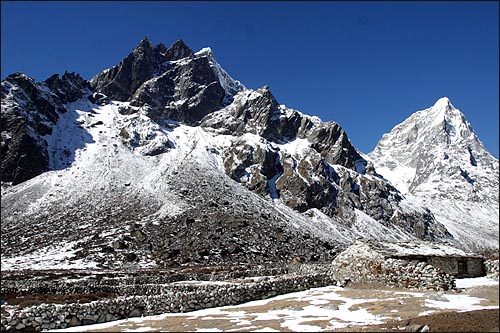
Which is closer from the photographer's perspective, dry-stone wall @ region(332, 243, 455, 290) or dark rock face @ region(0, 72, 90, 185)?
dry-stone wall @ region(332, 243, 455, 290)

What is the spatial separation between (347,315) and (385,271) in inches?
483

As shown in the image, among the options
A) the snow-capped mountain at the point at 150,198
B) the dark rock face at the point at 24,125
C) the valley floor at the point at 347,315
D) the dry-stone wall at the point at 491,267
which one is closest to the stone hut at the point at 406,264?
the dry-stone wall at the point at 491,267

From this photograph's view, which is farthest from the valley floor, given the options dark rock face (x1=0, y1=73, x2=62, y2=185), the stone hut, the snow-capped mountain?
dark rock face (x1=0, y1=73, x2=62, y2=185)

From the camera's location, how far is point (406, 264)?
30.6 m

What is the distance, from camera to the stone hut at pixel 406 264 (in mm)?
29156

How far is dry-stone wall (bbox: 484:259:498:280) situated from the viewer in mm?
35625

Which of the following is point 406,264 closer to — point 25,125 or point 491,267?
point 491,267

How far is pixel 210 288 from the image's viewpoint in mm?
27859

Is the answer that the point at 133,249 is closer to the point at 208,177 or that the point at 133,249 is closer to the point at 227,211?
the point at 227,211

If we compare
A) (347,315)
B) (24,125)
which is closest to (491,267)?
(347,315)

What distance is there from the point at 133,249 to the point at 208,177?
6173 cm

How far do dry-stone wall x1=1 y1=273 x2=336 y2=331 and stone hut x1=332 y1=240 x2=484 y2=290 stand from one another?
4610mm

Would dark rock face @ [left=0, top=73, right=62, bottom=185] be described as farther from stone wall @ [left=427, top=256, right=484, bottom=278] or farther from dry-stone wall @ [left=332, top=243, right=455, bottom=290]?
stone wall @ [left=427, top=256, right=484, bottom=278]

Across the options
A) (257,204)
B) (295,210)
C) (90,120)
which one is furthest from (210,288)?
(90,120)
